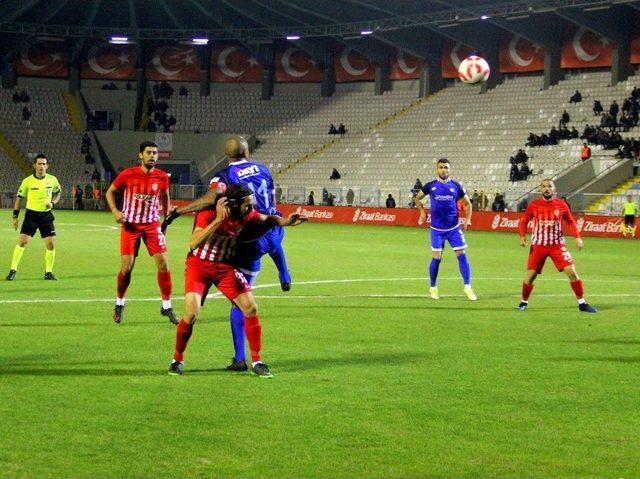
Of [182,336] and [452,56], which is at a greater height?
[452,56]

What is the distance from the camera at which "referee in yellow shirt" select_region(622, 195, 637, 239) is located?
43.4 metres

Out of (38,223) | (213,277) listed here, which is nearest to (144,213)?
(213,277)

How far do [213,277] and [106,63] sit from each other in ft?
242

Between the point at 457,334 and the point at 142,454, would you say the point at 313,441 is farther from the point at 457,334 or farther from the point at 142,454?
the point at 457,334

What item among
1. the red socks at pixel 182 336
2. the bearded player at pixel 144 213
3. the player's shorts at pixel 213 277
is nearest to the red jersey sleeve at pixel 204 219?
the player's shorts at pixel 213 277

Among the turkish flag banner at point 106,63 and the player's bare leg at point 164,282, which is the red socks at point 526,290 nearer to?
the player's bare leg at point 164,282

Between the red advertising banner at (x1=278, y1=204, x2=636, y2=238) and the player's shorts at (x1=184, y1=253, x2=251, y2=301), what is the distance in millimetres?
32717

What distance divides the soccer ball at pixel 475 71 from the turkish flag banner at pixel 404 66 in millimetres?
34867

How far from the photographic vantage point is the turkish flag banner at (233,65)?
266ft

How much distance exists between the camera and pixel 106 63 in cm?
8156

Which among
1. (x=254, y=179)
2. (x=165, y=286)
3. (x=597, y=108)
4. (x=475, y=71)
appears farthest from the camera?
(x=597, y=108)

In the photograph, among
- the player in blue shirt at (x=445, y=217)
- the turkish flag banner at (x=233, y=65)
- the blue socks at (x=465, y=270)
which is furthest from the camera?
the turkish flag banner at (x=233, y=65)

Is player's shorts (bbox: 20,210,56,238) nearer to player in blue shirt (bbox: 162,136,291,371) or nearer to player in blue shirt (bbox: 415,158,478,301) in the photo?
player in blue shirt (bbox: 415,158,478,301)

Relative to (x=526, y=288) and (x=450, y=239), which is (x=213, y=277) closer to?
(x=526, y=288)
